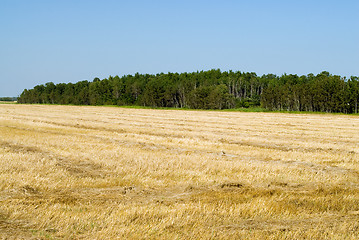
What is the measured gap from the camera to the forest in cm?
9212

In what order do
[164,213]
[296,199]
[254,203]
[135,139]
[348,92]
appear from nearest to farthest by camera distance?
[164,213] < [254,203] < [296,199] < [135,139] < [348,92]

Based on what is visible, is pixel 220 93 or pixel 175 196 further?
pixel 220 93

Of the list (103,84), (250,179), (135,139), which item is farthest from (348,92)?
(103,84)

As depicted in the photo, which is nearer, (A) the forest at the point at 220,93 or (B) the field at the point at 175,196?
(B) the field at the point at 175,196

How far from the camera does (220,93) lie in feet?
361

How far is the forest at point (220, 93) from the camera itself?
9212 cm

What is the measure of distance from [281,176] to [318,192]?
146cm

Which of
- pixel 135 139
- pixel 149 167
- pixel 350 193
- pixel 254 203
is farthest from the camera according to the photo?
pixel 135 139

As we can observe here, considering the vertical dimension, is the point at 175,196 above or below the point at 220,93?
below

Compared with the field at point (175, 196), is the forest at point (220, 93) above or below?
above

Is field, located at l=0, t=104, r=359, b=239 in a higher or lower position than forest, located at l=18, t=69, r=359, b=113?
lower

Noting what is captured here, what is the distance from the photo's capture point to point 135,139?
59.9 ft

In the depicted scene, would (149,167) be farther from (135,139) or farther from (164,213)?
(135,139)

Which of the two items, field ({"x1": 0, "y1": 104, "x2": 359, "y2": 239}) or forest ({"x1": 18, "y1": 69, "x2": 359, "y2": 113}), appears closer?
field ({"x1": 0, "y1": 104, "x2": 359, "y2": 239})
